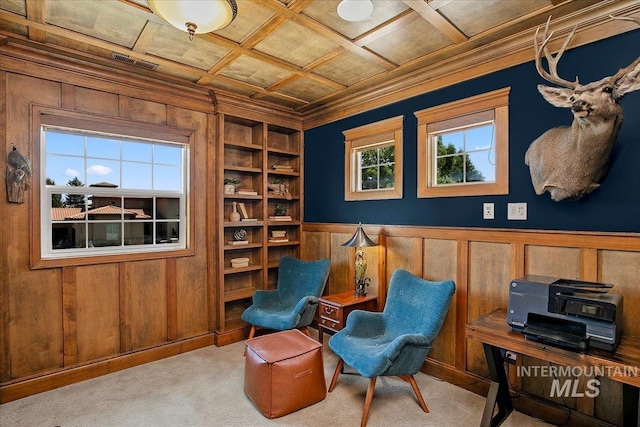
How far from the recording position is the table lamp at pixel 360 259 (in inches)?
124

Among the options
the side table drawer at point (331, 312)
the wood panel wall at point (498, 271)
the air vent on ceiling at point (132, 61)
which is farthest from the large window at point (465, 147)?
the air vent on ceiling at point (132, 61)

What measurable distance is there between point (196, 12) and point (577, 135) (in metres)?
2.36

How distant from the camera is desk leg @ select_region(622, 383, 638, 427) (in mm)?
1695

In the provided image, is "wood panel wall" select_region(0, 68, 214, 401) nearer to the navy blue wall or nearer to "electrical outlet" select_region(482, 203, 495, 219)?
the navy blue wall

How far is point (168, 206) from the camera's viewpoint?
3.42 meters

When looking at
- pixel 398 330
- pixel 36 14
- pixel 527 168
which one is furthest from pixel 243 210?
pixel 527 168

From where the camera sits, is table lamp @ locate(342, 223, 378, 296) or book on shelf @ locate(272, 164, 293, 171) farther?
book on shelf @ locate(272, 164, 293, 171)

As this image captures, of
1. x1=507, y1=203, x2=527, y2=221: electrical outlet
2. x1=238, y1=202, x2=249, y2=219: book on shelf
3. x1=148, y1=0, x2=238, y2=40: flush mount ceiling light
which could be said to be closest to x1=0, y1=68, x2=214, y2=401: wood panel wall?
x1=238, y1=202, x2=249, y2=219: book on shelf

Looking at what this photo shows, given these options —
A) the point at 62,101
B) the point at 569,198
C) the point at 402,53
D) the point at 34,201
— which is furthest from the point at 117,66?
the point at 569,198

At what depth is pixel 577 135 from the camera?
6.49ft

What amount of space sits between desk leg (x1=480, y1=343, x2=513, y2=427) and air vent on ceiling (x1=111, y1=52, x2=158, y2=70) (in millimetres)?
3443

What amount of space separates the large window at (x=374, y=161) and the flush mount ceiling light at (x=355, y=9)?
→ 121cm

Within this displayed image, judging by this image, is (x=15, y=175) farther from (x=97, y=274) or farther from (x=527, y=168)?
(x=527, y=168)

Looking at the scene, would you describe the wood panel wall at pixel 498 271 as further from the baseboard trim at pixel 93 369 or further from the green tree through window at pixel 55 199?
the green tree through window at pixel 55 199
